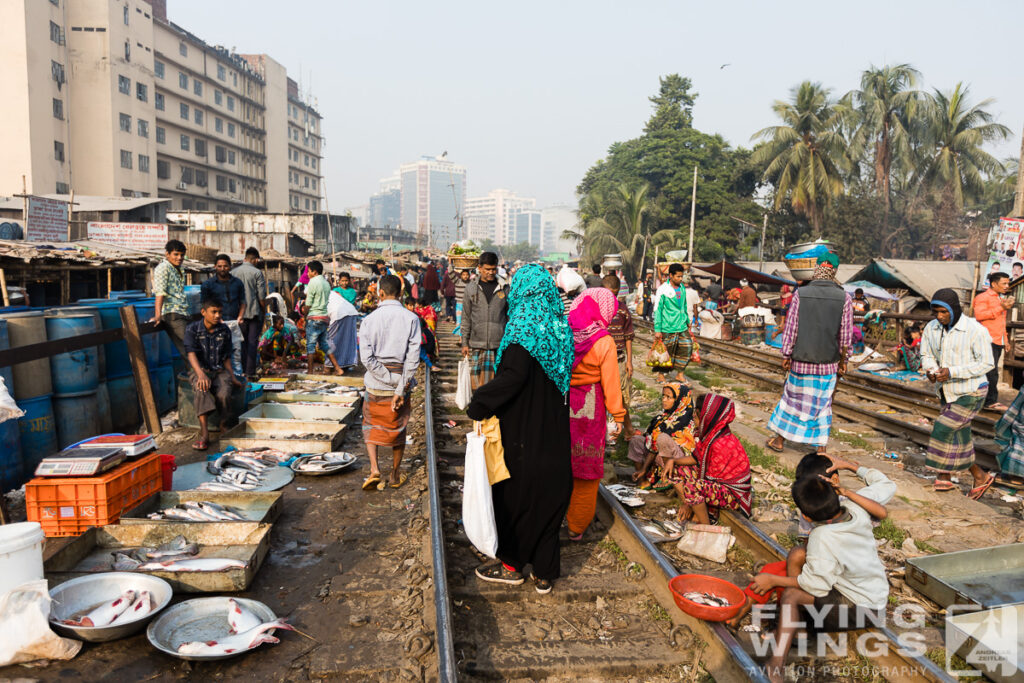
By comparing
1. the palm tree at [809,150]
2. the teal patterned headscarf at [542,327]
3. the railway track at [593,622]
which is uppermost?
the palm tree at [809,150]

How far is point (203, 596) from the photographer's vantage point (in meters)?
4.09

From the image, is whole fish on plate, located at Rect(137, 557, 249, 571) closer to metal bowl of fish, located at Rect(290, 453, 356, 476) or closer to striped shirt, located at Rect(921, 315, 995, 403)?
metal bowl of fish, located at Rect(290, 453, 356, 476)

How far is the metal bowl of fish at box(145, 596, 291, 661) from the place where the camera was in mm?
3384

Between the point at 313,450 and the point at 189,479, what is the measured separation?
1.37 m

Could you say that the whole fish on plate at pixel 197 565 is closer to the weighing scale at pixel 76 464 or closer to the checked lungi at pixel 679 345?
the weighing scale at pixel 76 464

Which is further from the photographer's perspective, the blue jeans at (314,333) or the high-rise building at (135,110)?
the high-rise building at (135,110)

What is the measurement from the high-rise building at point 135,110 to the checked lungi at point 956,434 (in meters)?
47.3

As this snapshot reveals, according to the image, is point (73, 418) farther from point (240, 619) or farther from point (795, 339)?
point (795, 339)

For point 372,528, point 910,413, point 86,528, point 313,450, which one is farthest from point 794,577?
point 910,413

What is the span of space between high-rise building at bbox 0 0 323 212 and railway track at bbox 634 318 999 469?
43.0 meters

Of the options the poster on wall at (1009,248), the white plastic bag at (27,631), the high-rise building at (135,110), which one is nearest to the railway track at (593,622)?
the white plastic bag at (27,631)

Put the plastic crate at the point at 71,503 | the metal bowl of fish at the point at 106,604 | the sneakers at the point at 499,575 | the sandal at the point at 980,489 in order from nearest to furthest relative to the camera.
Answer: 1. the metal bowl of fish at the point at 106,604
2. the sneakers at the point at 499,575
3. the plastic crate at the point at 71,503
4. the sandal at the point at 980,489

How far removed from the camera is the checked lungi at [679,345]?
31.1ft

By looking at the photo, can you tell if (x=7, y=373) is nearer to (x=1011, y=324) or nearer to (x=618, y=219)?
(x=1011, y=324)
